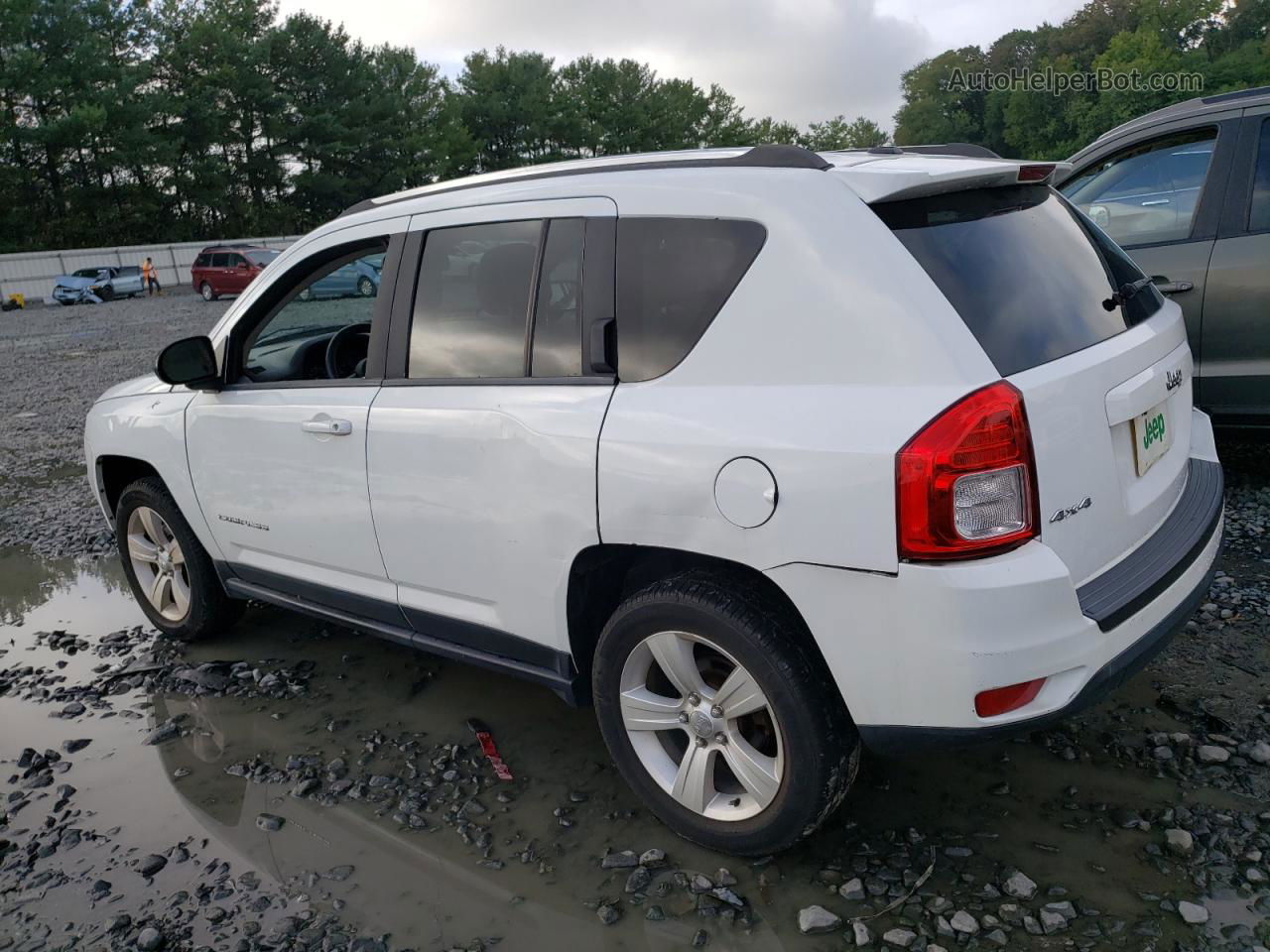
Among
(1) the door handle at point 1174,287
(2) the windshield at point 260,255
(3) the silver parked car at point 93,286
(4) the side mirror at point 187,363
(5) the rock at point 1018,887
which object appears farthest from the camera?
(3) the silver parked car at point 93,286

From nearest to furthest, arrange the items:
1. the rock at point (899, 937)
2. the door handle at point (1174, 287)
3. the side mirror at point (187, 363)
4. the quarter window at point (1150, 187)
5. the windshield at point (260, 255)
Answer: the rock at point (899, 937) → the side mirror at point (187, 363) → the door handle at point (1174, 287) → the quarter window at point (1150, 187) → the windshield at point (260, 255)

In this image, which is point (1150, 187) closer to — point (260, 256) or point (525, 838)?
point (525, 838)

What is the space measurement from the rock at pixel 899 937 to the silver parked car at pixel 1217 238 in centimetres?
358

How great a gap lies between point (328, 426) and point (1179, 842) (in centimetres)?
293

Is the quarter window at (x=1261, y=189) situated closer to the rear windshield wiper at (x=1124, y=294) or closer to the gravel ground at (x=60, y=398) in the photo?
the rear windshield wiper at (x=1124, y=294)

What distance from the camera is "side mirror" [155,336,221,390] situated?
13.0ft

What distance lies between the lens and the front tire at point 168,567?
Answer: 452 cm

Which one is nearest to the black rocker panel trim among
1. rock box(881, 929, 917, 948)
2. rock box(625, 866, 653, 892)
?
rock box(625, 866, 653, 892)

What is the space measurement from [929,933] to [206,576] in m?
3.41

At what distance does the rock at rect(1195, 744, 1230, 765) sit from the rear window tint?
207 centimetres

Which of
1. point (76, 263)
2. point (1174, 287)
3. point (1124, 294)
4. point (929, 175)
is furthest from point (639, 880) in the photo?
point (76, 263)

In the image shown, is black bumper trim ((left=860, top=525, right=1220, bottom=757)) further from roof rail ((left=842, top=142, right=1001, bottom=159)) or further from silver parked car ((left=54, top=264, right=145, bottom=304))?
silver parked car ((left=54, top=264, right=145, bottom=304))

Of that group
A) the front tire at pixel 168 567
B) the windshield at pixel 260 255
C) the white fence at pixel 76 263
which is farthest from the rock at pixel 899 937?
the white fence at pixel 76 263

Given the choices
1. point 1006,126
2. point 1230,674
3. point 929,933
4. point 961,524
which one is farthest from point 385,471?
point 1006,126
